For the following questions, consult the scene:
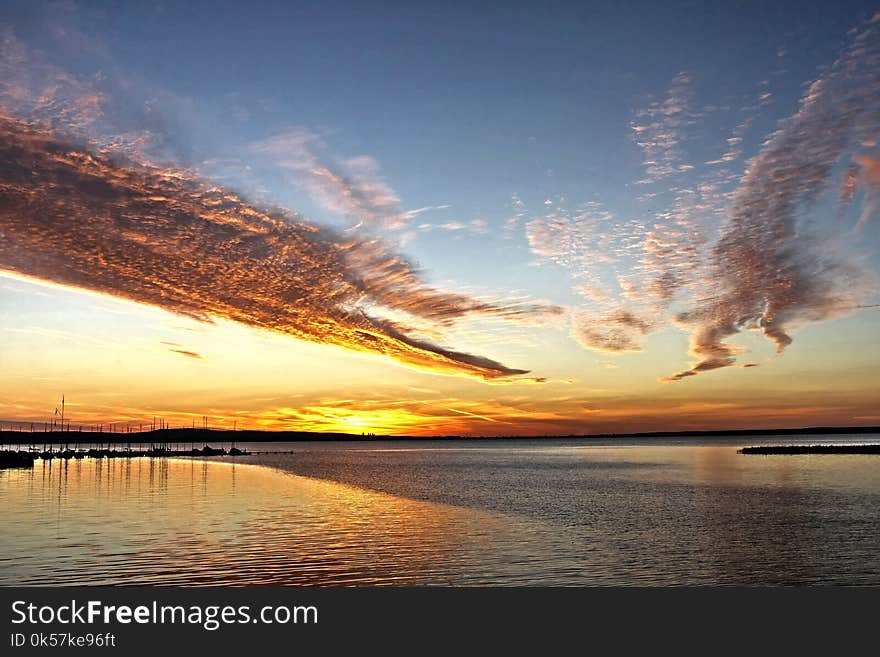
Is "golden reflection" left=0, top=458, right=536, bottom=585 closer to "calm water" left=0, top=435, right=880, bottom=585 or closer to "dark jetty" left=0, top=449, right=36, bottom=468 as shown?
"calm water" left=0, top=435, right=880, bottom=585

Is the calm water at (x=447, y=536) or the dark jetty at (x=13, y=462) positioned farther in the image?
the dark jetty at (x=13, y=462)

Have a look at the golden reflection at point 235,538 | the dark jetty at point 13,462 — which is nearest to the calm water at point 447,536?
the golden reflection at point 235,538

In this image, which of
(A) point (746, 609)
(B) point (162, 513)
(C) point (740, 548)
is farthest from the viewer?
(B) point (162, 513)

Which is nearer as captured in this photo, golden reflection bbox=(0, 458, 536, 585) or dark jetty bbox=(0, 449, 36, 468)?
golden reflection bbox=(0, 458, 536, 585)

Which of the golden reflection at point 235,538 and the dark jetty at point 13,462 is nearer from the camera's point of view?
the golden reflection at point 235,538

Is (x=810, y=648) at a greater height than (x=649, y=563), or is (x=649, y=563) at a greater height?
(x=810, y=648)

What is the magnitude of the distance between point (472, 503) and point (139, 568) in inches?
1494

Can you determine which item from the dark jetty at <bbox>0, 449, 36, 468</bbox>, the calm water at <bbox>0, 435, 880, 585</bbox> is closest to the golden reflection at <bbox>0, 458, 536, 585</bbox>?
the calm water at <bbox>0, 435, 880, 585</bbox>

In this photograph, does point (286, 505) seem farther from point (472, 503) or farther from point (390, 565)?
point (390, 565)

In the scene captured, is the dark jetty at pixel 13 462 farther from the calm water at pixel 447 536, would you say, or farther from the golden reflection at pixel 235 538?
the golden reflection at pixel 235 538

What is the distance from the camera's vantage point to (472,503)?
66875 millimetres

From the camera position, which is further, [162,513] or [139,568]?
[162,513]

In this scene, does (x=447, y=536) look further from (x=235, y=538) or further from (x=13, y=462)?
(x=13, y=462)

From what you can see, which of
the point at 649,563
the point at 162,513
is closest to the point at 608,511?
the point at 649,563
